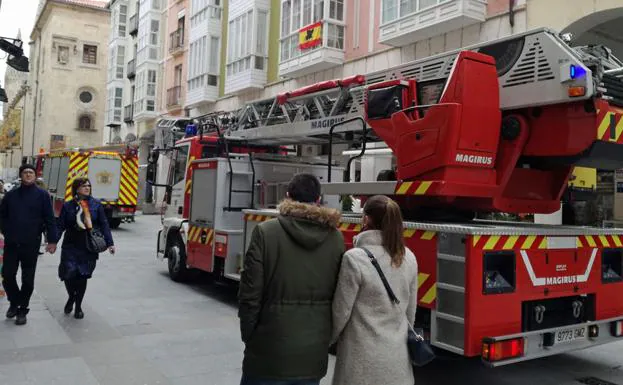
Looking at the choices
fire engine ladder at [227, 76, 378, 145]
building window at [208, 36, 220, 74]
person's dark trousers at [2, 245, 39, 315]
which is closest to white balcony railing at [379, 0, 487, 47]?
fire engine ladder at [227, 76, 378, 145]

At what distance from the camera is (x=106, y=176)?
65.8 ft

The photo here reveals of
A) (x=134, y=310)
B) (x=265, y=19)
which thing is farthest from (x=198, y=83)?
(x=134, y=310)

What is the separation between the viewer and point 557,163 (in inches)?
199

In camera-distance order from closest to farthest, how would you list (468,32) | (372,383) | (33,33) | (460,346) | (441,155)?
1. (372,383)
2. (460,346)
3. (441,155)
4. (468,32)
5. (33,33)

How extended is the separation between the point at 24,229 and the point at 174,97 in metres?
26.3

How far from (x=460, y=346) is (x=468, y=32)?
11740 millimetres

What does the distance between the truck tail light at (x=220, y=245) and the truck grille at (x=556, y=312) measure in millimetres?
4825

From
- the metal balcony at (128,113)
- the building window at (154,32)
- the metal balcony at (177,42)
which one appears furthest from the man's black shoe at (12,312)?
the metal balcony at (128,113)

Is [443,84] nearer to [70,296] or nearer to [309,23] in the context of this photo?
[70,296]

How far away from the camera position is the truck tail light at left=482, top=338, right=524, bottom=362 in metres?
4.27

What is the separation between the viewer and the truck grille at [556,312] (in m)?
4.73

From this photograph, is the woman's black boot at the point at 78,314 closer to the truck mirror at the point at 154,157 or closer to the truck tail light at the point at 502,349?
the truck mirror at the point at 154,157

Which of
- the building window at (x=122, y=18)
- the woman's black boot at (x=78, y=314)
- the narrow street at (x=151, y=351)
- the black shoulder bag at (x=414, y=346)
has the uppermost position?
the building window at (x=122, y=18)

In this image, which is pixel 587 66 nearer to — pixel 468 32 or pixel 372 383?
pixel 372 383
